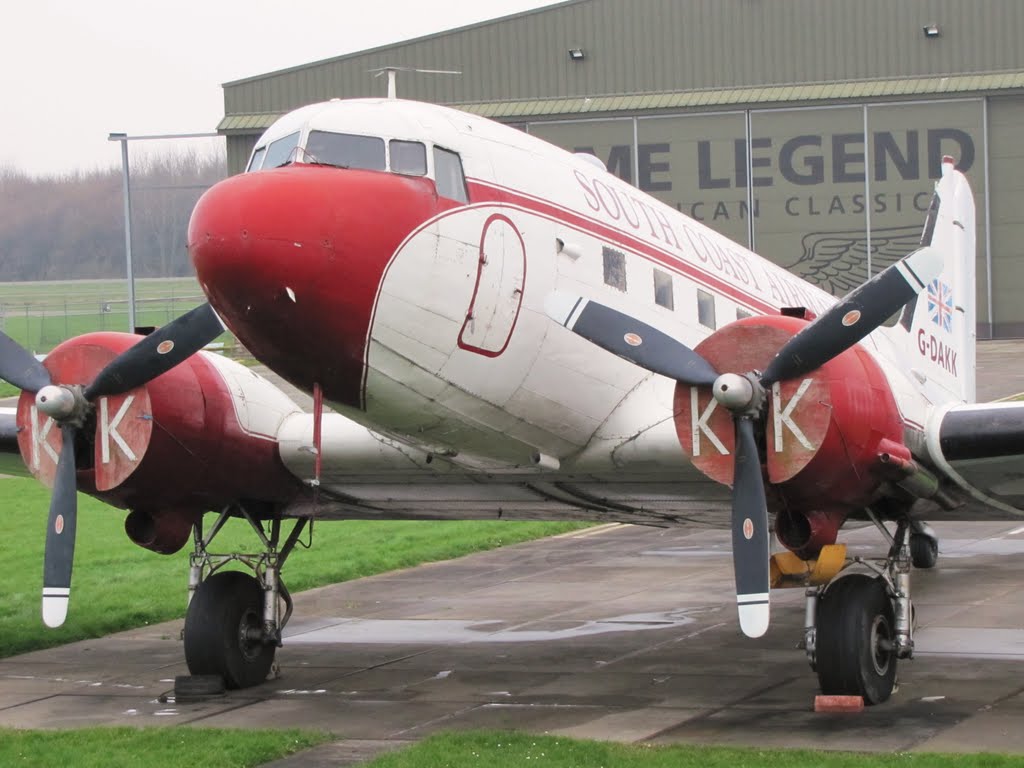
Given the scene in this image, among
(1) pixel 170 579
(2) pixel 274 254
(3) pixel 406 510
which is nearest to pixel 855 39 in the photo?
(1) pixel 170 579

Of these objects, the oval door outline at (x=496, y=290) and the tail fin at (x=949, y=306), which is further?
the tail fin at (x=949, y=306)

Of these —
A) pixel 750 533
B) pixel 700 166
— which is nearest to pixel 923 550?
pixel 750 533

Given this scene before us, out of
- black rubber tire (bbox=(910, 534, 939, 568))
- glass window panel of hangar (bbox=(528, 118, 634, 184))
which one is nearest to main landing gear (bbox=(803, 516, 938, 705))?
black rubber tire (bbox=(910, 534, 939, 568))

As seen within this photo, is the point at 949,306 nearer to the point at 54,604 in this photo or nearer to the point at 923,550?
the point at 923,550

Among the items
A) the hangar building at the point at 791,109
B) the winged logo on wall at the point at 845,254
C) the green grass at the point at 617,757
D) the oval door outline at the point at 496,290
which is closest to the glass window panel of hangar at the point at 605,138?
the hangar building at the point at 791,109

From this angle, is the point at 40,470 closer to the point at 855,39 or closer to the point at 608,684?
the point at 608,684

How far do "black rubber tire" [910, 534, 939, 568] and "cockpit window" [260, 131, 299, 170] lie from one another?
38.0 feet

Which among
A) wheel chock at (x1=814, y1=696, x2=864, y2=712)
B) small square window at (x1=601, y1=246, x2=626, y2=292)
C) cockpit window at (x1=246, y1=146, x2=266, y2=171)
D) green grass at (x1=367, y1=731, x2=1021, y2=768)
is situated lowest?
wheel chock at (x1=814, y1=696, x2=864, y2=712)

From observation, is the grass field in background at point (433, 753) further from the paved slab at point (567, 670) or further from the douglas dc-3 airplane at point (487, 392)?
the douglas dc-3 airplane at point (487, 392)

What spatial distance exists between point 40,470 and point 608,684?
510 cm

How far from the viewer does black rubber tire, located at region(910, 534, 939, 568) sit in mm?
19219

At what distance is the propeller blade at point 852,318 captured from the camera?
33.8ft

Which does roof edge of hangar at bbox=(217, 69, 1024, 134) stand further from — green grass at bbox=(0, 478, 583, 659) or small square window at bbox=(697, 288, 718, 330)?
small square window at bbox=(697, 288, 718, 330)

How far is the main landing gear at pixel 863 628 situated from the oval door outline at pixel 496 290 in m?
3.18
